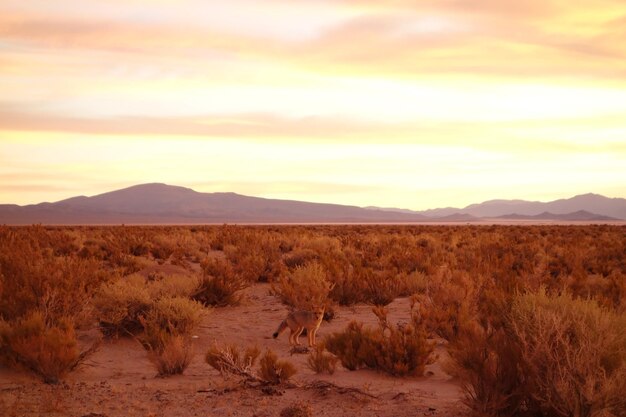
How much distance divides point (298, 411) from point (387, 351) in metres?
2.20

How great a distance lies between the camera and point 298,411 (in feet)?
20.6

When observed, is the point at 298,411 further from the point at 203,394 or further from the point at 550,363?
the point at 550,363

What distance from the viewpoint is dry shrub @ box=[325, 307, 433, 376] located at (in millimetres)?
8047

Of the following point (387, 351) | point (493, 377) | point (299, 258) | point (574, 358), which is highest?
point (574, 358)

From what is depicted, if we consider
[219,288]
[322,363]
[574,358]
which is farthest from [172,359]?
[219,288]

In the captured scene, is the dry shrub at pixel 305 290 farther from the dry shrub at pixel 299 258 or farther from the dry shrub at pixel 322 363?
the dry shrub at pixel 299 258

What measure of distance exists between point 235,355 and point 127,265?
11.9m

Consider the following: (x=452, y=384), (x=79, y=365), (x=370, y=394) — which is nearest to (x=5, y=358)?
(x=79, y=365)

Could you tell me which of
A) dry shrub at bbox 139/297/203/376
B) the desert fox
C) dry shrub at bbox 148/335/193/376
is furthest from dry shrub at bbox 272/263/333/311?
dry shrub at bbox 148/335/193/376

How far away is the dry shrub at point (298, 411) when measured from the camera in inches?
246

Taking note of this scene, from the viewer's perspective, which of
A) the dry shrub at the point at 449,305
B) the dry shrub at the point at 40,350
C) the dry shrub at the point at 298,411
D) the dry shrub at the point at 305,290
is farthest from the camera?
the dry shrub at the point at 305,290

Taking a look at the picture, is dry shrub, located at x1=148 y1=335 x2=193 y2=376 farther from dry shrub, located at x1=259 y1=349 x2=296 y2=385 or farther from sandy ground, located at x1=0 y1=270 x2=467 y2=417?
dry shrub, located at x1=259 y1=349 x2=296 y2=385

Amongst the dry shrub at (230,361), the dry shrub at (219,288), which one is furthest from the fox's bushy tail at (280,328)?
the dry shrub at (219,288)

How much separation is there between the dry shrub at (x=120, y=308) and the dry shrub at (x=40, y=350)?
213 cm
